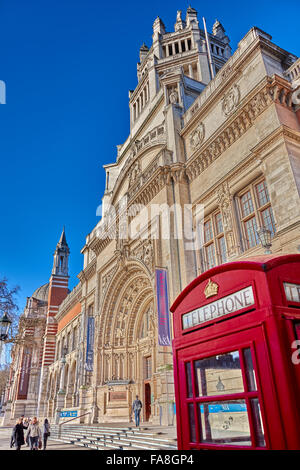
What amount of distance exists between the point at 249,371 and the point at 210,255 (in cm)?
1144

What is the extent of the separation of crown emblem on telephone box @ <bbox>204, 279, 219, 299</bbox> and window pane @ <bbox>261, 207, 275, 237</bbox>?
319 inches

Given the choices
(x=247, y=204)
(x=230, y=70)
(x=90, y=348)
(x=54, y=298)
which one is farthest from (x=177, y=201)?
(x=54, y=298)

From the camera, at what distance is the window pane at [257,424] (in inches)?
127

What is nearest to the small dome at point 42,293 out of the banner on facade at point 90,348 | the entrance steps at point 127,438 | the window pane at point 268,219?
the banner on facade at point 90,348

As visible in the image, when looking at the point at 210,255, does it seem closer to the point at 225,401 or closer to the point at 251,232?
the point at 251,232

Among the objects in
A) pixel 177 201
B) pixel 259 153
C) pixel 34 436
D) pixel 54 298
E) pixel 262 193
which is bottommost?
pixel 34 436

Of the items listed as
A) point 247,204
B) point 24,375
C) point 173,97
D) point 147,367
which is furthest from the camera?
point 24,375

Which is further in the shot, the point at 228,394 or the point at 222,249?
the point at 222,249

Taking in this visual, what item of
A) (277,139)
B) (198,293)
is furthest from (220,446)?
(277,139)

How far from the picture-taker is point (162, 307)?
14492 mm

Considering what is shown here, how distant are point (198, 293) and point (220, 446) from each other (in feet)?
5.83

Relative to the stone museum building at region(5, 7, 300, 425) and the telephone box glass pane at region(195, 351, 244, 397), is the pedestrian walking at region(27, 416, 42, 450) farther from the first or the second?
the telephone box glass pane at region(195, 351, 244, 397)

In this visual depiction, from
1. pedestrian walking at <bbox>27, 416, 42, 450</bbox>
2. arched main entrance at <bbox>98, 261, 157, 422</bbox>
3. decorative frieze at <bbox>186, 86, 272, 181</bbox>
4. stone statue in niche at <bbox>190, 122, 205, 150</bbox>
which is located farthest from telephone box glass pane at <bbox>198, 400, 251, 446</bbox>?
arched main entrance at <bbox>98, 261, 157, 422</bbox>

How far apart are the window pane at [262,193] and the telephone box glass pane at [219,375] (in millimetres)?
9277
